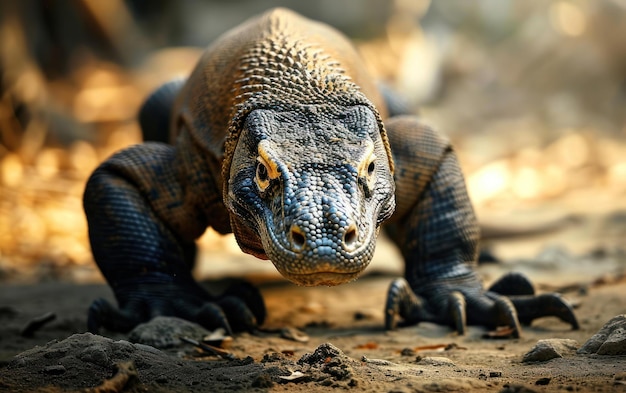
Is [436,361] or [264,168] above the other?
[264,168]

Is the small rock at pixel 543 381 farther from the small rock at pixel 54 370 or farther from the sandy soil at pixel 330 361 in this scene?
the small rock at pixel 54 370

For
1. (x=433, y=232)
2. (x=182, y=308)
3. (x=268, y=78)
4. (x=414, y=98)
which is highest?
(x=414, y=98)

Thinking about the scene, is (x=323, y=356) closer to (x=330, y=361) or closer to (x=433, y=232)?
(x=330, y=361)

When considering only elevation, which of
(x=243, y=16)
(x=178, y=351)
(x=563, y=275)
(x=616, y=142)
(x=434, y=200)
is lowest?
(x=178, y=351)

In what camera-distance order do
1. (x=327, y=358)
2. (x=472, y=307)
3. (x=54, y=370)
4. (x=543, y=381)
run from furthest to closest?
(x=472, y=307) < (x=327, y=358) < (x=54, y=370) < (x=543, y=381)

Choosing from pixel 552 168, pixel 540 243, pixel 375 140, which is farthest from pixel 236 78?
pixel 552 168

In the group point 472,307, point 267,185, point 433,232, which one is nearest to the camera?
point 267,185

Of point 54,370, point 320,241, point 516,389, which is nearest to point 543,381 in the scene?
point 516,389

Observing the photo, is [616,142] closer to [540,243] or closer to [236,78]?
[540,243]
